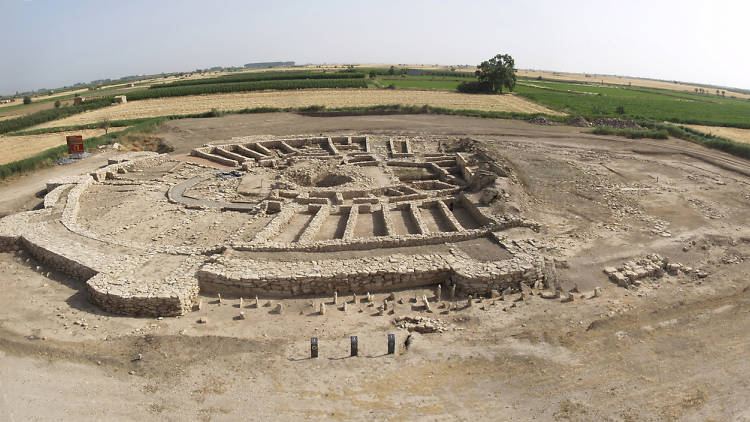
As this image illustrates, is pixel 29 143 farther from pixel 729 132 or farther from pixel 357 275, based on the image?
pixel 729 132

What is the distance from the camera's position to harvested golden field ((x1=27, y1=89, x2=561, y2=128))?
46062mm

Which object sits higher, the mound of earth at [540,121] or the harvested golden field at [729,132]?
the mound of earth at [540,121]

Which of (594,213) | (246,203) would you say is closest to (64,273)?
(246,203)

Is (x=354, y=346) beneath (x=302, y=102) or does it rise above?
beneath

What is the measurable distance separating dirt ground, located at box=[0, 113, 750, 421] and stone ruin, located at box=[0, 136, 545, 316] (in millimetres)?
672

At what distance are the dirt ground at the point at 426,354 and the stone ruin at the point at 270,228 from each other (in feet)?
2.21

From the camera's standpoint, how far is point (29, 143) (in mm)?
31641

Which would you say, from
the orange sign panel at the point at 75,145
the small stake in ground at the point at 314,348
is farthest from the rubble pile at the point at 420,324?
the orange sign panel at the point at 75,145

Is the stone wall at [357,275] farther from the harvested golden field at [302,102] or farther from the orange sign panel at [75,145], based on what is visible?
the harvested golden field at [302,102]

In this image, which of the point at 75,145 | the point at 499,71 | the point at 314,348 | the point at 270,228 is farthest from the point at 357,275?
the point at 499,71

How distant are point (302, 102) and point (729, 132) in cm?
4511

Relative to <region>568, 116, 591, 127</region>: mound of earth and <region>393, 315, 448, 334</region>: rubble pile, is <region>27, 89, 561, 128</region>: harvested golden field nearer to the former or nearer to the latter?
<region>568, 116, 591, 127</region>: mound of earth

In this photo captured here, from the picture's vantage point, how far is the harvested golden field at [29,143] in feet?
92.0

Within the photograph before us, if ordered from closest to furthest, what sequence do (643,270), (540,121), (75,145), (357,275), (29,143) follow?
(357,275), (643,270), (75,145), (29,143), (540,121)
